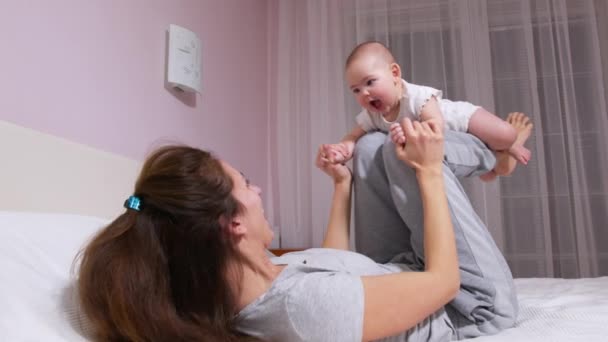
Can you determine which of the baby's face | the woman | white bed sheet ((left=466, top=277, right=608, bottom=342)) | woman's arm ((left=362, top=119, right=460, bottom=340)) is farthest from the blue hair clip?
the baby's face

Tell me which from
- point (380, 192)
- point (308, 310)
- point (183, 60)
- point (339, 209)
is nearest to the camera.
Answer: point (308, 310)

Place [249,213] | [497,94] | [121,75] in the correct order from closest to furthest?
1. [249,213]
2. [121,75]
3. [497,94]

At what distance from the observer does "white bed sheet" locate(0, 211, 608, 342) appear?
25.2 inches

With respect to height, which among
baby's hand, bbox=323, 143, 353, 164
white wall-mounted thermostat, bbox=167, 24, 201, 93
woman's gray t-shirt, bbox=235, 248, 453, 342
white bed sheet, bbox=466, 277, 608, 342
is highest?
white wall-mounted thermostat, bbox=167, 24, 201, 93

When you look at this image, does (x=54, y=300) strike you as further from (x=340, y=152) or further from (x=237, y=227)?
(x=340, y=152)

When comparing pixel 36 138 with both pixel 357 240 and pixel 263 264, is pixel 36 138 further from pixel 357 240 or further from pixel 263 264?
pixel 357 240

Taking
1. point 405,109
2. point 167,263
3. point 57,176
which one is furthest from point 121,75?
point 167,263

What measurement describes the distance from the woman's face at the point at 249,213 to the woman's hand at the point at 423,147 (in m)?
0.29

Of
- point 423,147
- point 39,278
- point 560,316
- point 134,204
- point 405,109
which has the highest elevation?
point 405,109

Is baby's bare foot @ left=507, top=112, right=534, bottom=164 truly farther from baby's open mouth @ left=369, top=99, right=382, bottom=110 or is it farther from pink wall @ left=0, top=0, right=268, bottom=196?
pink wall @ left=0, top=0, right=268, bottom=196

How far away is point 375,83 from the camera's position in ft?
4.20

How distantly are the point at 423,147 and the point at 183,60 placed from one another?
107 cm

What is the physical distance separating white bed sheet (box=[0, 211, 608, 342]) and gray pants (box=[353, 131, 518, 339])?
0.17 feet

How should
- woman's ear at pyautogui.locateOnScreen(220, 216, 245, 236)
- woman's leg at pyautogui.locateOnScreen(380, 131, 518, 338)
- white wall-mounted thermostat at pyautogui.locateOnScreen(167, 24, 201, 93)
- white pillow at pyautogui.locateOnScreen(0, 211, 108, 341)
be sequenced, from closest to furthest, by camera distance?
white pillow at pyautogui.locateOnScreen(0, 211, 108, 341), woman's ear at pyautogui.locateOnScreen(220, 216, 245, 236), woman's leg at pyautogui.locateOnScreen(380, 131, 518, 338), white wall-mounted thermostat at pyautogui.locateOnScreen(167, 24, 201, 93)
